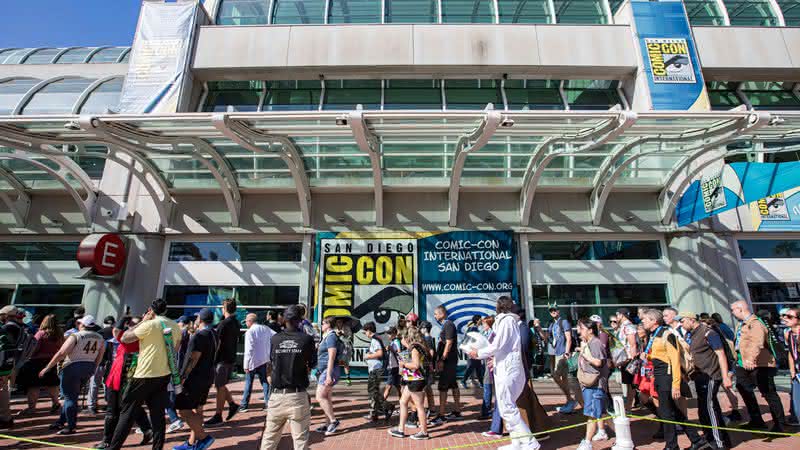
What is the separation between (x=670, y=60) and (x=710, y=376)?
1047cm

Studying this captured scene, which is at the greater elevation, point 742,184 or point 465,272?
point 742,184

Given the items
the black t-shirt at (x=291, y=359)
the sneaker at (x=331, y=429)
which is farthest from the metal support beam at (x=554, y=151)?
the sneaker at (x=331, y=429)

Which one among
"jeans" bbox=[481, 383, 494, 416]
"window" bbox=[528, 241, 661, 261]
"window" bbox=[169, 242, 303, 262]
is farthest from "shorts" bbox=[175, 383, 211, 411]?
"window" bbox=[528, 241, 661, 261]

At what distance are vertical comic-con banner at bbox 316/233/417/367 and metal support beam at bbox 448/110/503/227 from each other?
149cm

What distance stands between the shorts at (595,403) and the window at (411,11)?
39.9ft

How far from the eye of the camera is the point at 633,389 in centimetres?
703

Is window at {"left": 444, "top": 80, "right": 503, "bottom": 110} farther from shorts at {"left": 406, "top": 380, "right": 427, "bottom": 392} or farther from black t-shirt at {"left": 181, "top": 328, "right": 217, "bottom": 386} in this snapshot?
black t-shirt at {"left": 181, "top": 328, "right": 217, "bottom": 386}

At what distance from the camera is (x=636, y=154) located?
967cm

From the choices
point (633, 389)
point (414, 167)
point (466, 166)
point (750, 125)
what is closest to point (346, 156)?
point (414, 167)

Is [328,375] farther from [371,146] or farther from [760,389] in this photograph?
[760,389]

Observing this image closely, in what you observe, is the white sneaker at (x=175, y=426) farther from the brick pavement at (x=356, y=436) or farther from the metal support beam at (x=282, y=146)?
the metal support beam at (x=282, y=146)

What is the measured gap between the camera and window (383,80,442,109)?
12562 millimetres

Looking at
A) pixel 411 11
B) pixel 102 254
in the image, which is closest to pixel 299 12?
pixel 411 11

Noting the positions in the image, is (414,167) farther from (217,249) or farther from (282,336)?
(282,336)
